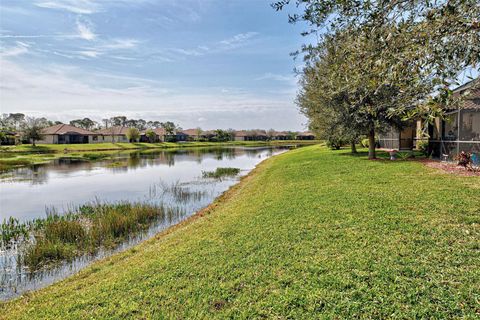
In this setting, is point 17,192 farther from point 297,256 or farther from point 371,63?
point 371,63

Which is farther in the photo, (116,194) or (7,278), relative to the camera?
(116,194)

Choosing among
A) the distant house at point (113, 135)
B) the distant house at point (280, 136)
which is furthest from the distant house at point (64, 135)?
the distant house at point (280, 136)

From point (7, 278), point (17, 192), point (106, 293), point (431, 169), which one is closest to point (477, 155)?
point (431, 169)

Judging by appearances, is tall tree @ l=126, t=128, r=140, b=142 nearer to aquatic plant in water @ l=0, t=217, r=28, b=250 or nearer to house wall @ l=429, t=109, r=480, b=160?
aquatic plant in water @ l=0, t=217, r=28, b=250

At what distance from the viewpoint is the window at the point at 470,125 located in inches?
594

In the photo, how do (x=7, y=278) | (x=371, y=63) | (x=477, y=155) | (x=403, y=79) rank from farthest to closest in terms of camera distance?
(x=477, y=155)
(x=7, y=278)
(x=371, y=63)
(x=403, y=79)

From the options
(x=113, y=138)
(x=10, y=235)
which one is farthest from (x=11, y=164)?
(x=113, y=138)

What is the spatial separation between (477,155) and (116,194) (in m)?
18.8

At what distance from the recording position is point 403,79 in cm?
430

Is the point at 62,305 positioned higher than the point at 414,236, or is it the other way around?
the point at 414,236

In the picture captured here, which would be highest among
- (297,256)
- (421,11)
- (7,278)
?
(421,11)

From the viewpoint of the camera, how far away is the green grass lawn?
4191 millimetres

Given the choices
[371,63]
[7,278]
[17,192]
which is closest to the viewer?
[371,63]

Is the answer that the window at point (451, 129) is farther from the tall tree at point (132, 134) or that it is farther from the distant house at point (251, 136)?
the distant house at point (251, 136)
